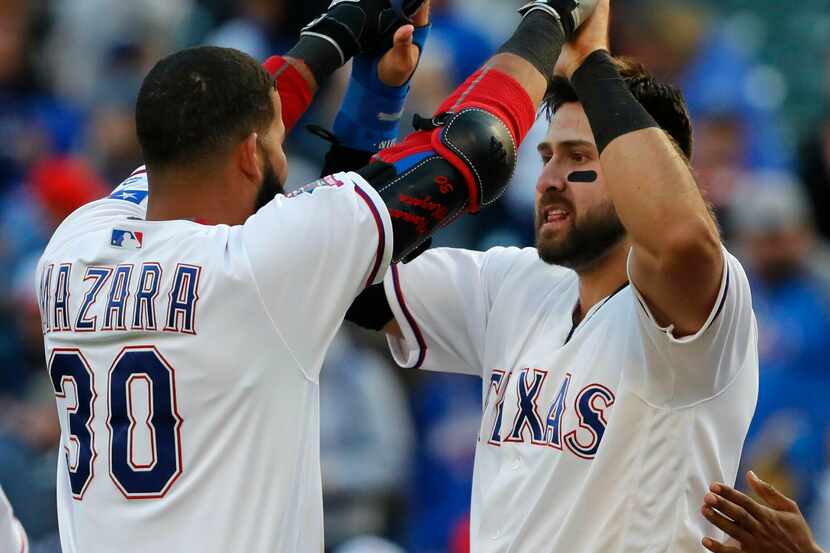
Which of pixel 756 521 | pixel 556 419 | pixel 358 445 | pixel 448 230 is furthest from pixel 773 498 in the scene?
pixel 448 230

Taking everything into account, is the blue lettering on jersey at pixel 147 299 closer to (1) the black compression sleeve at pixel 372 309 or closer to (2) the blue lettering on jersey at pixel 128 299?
(2) the blue lettering on jersey at pixel 128 299

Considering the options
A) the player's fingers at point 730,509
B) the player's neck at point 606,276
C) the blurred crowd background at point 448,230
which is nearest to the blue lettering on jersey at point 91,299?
the player's neck at point 606,276

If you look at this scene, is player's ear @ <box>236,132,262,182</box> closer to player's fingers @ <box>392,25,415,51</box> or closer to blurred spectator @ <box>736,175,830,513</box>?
player's fingers @ <box>392,25,415,51</box>

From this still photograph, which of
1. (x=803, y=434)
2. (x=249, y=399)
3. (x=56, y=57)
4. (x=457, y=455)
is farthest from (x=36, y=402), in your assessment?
(x=249, y=399)

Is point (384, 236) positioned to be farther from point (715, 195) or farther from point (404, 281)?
point (715, 195)

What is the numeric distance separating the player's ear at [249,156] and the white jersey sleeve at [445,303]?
87cm

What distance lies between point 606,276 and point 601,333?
222 mm

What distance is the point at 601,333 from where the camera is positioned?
349 centimetres

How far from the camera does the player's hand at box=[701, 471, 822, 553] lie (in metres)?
3.13

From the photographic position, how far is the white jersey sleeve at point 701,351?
3.12m

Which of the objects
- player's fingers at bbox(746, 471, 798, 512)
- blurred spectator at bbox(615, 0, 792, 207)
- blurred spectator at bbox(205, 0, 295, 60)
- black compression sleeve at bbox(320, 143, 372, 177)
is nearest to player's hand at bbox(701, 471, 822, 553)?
player's fingers at bbox(746, 471, 798, 512)

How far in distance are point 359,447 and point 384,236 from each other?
4150mm

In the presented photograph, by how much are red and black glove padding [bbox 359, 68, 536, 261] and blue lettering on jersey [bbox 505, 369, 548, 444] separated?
54cm

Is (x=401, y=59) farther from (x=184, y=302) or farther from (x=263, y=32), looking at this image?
(x=263, y=32)
